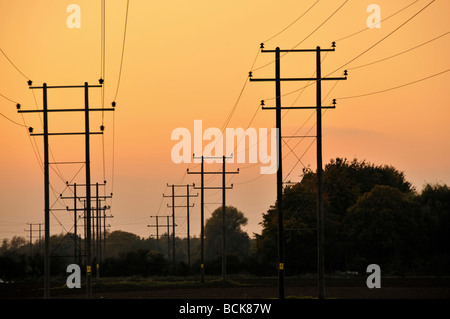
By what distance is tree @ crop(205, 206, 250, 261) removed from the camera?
600 feet

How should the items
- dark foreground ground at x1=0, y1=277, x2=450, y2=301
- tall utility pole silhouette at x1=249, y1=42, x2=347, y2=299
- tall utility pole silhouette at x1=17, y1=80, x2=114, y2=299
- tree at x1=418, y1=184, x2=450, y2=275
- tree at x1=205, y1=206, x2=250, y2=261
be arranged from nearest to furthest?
tall utility pole silhouette at x1=249, y1=42, x2=347, y2=299
tall utility pole silhouette at x1=17, y1=80, x2=114, y2=299
dark foreground ground at x1=0, y1=277, x2=450, y2=301
tree at x1=418, y1=184, x2=450, y2=275
tree at x1=205, y1=206, x2=250, y2=261

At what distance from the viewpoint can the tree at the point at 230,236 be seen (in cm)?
18275

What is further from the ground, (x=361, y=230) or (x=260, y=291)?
(x=361, y=230)

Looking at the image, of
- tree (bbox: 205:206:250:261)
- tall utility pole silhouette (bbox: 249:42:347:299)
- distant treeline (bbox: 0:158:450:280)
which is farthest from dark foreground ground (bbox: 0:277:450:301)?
tree (bbox: 205:206:250:261)

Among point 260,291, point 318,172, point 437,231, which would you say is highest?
point 318,172

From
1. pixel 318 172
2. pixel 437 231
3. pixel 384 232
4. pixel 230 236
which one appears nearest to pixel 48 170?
pixel 318 172

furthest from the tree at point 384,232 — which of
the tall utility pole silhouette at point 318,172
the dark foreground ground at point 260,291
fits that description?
the tall utility pole silhouette at point 318,172

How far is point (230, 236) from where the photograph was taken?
613 ft

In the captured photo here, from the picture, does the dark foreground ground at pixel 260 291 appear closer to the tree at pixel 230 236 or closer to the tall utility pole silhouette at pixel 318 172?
the tall utility pole silhouette at pixel 318 172

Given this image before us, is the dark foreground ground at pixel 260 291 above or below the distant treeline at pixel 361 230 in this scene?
below

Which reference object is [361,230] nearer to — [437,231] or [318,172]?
[437,231]

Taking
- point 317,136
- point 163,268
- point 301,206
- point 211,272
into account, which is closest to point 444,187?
point 301,206

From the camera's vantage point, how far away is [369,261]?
93125 millimetres

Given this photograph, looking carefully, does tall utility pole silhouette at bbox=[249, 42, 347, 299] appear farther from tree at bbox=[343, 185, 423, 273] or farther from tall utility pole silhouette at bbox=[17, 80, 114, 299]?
tree at bbox=[343, 185, 423, 273]
